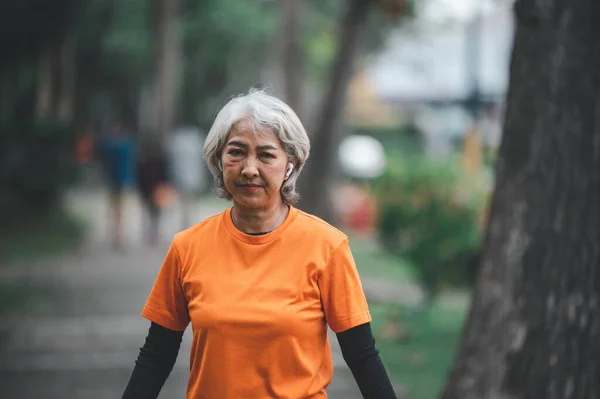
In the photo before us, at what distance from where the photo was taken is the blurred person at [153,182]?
16062 millimetres

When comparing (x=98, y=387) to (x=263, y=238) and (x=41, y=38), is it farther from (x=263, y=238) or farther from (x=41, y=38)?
(x=41, y=38)

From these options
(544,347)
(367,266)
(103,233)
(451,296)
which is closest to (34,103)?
(103,233)

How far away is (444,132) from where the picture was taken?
40500 millimetres

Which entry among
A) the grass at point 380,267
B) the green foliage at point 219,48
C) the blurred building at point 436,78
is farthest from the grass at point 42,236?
the green foliage at point 219,48

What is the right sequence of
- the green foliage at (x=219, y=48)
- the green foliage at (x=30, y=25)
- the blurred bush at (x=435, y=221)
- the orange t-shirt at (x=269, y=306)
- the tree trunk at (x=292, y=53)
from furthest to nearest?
the green foliage at (x=219, y=48)
the tree trunk at (x=292, y=53)
the green foliage at (x=30, y=25)
the blurred bush at (x=435, y=221)
the orange t-shirt at (x=269, y=306)

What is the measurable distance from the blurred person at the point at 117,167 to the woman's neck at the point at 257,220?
524 inches

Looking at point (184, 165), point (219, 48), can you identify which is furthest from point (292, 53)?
point (219, 48)

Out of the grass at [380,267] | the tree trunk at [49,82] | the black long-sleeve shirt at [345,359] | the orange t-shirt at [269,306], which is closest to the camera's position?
the orange t-shirt at [269,306]

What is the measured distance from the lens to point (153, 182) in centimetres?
1616

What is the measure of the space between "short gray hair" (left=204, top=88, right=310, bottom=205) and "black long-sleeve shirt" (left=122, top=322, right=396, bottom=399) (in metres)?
0.47

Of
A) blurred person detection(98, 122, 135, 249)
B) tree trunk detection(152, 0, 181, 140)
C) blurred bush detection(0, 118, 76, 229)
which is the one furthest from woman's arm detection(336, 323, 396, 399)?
tree trunk detection(152, 0, 181, 140)

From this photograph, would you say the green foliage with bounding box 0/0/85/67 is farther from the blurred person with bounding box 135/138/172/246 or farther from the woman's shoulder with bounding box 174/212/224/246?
the woman's shoulder with bounding box 174/212/224/246

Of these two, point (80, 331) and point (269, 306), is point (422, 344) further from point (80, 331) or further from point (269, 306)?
point (269, 306)

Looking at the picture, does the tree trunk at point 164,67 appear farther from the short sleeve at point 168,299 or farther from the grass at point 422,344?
the short sleeve at point 168,299
